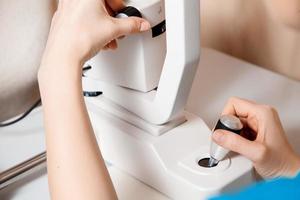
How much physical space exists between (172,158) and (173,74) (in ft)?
0.43

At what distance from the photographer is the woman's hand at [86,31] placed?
738 millimetres

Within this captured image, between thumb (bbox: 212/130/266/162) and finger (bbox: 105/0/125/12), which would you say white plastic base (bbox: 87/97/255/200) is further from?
finger (bbox: 105/0/125/12)

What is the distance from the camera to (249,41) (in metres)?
1.26

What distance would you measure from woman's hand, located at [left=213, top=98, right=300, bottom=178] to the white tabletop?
0.13m

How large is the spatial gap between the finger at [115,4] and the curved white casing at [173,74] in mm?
89

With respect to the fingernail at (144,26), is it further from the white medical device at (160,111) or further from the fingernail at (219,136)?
the fingernail at (219,136)

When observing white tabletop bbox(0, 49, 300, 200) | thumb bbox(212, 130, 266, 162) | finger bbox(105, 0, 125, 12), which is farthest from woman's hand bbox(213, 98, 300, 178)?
finger bbox(105, 0, 125, 12)

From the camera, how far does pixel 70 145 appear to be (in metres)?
0.70

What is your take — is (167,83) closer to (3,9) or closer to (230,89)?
(230,89)

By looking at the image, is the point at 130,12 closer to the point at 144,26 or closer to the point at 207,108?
the point at 144,26

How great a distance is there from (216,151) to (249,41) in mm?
581

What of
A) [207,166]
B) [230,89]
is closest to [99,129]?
[207,166]

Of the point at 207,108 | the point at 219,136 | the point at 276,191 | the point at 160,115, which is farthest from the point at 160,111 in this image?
the point at 276,191

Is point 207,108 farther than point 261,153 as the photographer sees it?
Yes
